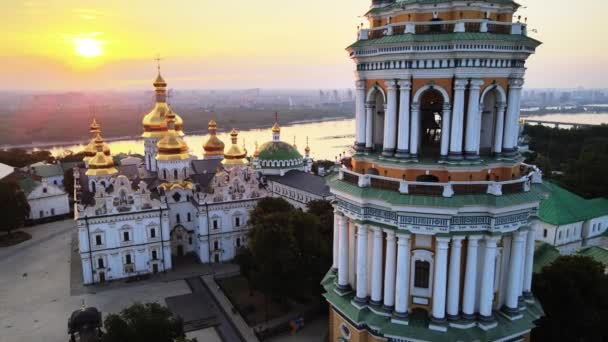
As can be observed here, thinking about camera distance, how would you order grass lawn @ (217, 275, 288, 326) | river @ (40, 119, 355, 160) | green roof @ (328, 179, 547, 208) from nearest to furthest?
1. green roof @ (328, 179, 547, 208)
2. grass lawn @ (217, 275, 288, 326)
3. river @ (40, 119, 355, 160)

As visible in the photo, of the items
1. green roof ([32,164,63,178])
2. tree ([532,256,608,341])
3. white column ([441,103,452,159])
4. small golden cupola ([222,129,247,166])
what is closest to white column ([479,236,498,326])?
white column ([441,103,452,159])

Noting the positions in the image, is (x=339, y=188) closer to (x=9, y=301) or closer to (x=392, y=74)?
(x=392, y=74)

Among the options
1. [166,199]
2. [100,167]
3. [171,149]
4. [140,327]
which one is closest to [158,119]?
[171,149]

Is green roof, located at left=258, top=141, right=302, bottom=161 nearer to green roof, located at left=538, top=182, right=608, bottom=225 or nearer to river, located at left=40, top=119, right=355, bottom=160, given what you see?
green roof, located at left=538, top=182, right=608, bottom=225

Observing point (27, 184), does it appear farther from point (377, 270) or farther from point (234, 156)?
point (377, 270)

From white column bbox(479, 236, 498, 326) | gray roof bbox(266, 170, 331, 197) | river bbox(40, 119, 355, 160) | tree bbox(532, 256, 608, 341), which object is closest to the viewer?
white column bbox(479, 236, 498, 326)

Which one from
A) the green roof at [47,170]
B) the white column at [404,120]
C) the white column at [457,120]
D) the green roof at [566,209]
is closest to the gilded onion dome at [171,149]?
the green roof at [47,170]
